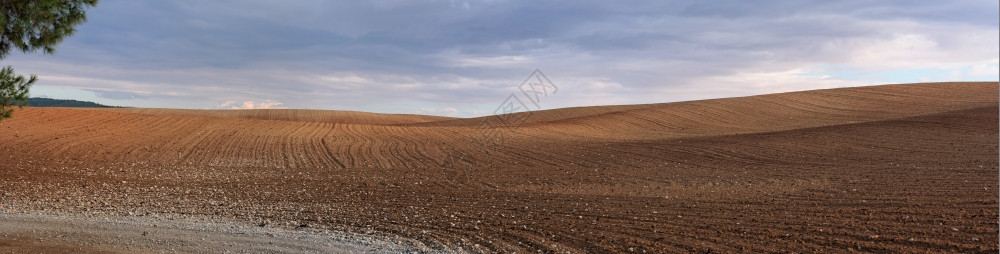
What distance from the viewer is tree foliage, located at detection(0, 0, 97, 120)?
1020 cm

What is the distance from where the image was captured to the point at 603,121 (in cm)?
4416

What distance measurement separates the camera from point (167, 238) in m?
10.2

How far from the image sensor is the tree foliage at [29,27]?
1020cm

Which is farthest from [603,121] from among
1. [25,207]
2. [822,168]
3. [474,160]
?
[25,207]

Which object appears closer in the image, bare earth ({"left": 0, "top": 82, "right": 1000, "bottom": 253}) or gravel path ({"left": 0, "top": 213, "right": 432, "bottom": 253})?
gravel path ({"left": 0, "top": 213, "right": 432, "bottom": 253})

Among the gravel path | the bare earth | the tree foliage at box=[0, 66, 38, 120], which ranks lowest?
the gravel path

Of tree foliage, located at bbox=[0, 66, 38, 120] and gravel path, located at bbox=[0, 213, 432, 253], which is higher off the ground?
tree foliage, located at bbox=[0, 66, 38, 120]

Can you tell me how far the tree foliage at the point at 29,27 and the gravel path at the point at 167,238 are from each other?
2063 mm

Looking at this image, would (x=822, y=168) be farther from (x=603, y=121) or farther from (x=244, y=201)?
(x=603, y=121)

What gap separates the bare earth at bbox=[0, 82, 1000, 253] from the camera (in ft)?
33.3

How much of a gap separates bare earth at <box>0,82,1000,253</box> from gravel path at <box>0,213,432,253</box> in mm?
49

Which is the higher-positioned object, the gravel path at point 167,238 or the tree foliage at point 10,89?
the tree foliage at point 10,89

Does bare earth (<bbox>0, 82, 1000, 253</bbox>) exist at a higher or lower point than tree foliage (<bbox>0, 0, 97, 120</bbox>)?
lower

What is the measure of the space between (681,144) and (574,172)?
985cm
